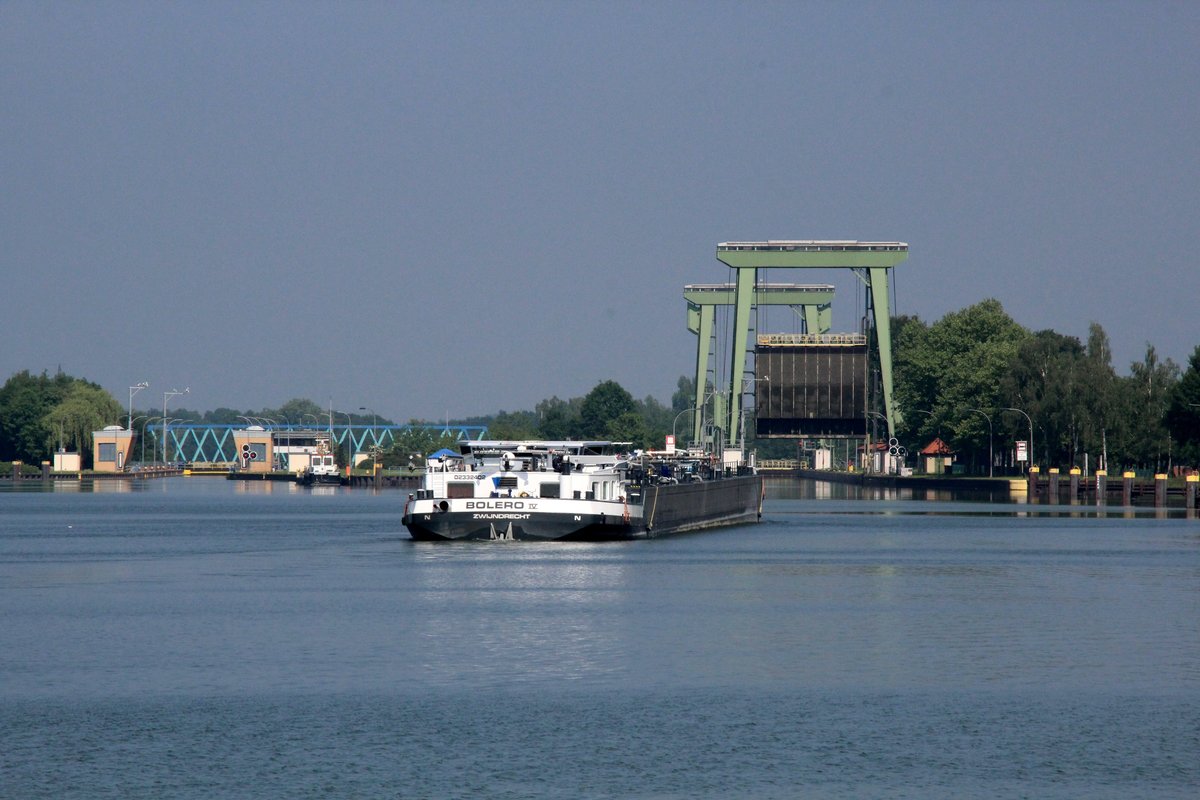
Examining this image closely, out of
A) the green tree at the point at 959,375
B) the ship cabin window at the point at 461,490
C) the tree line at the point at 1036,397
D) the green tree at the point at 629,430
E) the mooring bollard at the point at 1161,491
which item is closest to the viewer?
the ship cabin window at the point at 461,490

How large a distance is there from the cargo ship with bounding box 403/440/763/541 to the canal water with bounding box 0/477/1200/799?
16.1 ft

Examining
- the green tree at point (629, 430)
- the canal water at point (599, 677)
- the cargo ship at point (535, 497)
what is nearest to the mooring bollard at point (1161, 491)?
the cargo ship at point (535, 497)

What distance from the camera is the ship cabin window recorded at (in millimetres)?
51719

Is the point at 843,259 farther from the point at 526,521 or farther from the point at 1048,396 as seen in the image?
the point at 526,521

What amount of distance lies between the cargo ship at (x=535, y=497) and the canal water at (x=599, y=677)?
492cm

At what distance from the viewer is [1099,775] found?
55.4 ft

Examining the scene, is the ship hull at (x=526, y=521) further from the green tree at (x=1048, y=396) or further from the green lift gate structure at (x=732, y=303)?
the green lift gate structure at (x=732, y=303)

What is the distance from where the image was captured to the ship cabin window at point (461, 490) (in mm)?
51719

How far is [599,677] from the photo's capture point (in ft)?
76.2

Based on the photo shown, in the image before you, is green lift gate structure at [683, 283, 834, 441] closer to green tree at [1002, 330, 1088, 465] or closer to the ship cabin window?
green tree at [1002, 330, 1088, 465]

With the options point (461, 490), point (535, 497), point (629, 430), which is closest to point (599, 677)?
point (535, 497)

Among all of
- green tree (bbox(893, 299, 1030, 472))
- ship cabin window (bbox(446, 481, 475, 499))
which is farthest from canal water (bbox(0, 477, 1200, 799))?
green tree (bbox(893, 299, 1030, 472))

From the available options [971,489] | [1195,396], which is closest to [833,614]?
[1195,396]

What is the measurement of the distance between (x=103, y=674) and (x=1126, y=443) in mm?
91315
